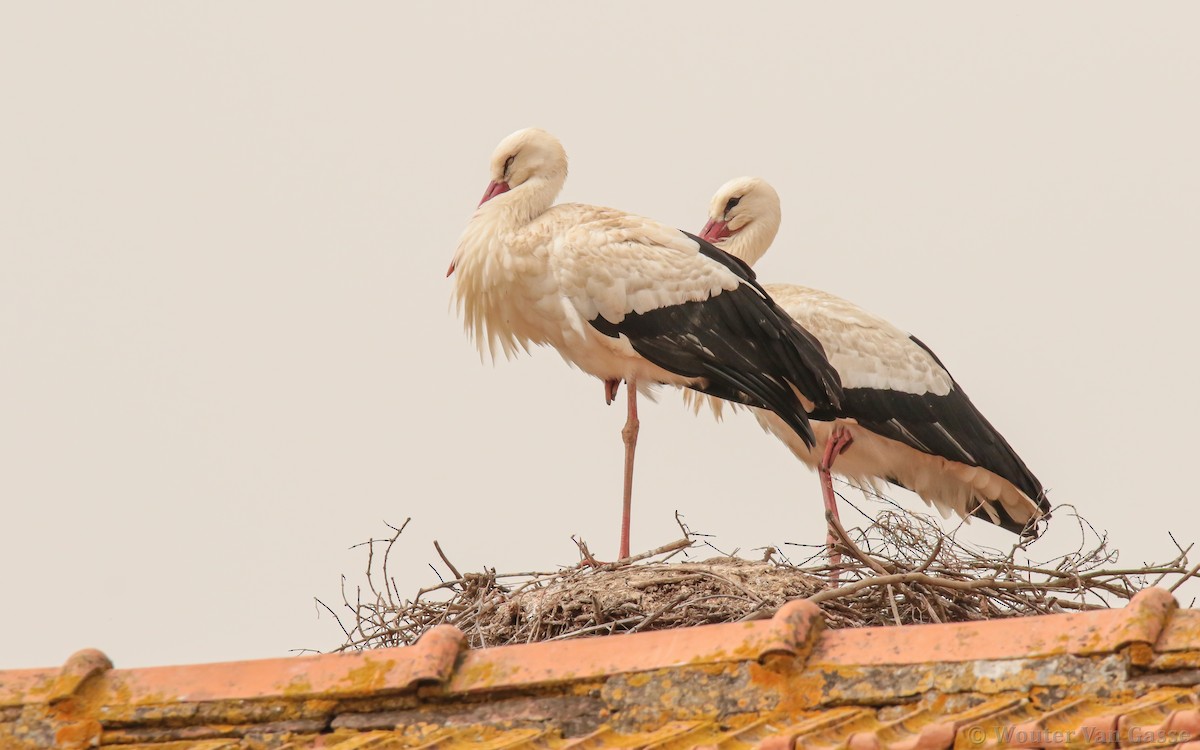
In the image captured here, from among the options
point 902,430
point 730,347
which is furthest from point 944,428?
point 730,347

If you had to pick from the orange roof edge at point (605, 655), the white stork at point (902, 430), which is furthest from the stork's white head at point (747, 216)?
the orange roof edge at point (605, 655)

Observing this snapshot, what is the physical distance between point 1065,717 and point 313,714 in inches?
61.6

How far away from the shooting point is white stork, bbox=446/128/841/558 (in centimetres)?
679

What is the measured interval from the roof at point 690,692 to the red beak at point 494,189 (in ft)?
11.4

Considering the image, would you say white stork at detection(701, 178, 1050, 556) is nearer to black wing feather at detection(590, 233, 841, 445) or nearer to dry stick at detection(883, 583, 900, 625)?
black wing feather at detection(590, 233, 841, 445)

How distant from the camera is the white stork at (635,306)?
6.79 metres

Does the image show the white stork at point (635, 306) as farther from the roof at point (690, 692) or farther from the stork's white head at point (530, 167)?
the roof at point (690, 692)

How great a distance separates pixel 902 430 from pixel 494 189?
191 centimetres

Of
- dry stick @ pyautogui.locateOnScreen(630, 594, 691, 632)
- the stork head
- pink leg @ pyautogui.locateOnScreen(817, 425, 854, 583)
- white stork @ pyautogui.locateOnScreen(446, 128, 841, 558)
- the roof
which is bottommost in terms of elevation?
the roof

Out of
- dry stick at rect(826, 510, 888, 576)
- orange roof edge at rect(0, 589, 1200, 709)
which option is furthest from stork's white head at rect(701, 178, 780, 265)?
orange roof edge at rect(0, 589, 1200, 709)

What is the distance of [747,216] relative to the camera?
8516 millimetres

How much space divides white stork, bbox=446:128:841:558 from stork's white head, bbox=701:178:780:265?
136 cm

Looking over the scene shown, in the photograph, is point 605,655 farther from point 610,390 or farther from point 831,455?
point 831,455

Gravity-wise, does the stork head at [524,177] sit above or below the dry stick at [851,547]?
above
